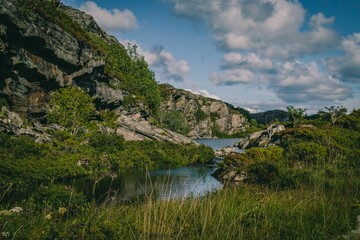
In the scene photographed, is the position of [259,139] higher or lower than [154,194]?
higher

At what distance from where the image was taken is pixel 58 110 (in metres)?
57.1

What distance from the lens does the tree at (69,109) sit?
5653 centimetres

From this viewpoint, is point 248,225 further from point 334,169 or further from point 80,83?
point 80,83

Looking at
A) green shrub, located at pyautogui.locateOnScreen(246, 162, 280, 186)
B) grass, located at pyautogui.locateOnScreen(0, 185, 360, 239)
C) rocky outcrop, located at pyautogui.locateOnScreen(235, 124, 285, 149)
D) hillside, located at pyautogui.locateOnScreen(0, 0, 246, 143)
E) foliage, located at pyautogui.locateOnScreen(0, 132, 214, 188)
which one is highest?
hillside, located at pyautogui.locateOnScreen(0, 0, 246, 143)

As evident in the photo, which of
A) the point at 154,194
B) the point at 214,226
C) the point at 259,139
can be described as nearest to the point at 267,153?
the point at 154,194

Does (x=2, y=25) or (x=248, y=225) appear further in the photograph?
(x=2, y=25)

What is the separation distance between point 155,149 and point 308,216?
5026 cm

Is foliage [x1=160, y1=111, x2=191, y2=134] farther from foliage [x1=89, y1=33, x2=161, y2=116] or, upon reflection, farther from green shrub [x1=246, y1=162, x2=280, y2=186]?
green shrub [x1=246, y1=162, x2=280, y2=186]

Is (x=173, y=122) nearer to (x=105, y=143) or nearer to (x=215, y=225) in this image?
(x=105, y=143)

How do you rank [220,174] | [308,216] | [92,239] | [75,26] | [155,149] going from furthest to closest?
[75,26] < [155,149] < [220,174] < [308,216] < [92,239]

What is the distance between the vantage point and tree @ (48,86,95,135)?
185 ft

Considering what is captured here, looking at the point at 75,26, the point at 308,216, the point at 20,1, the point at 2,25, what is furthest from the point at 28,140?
the point at 75,26

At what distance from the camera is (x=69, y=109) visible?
5778 centimetres

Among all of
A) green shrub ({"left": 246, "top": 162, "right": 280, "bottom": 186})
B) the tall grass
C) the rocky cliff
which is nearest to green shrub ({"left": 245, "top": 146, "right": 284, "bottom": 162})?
green shrub ({"left": 246, "top": 162, "right": 280, "bottom": 186})
